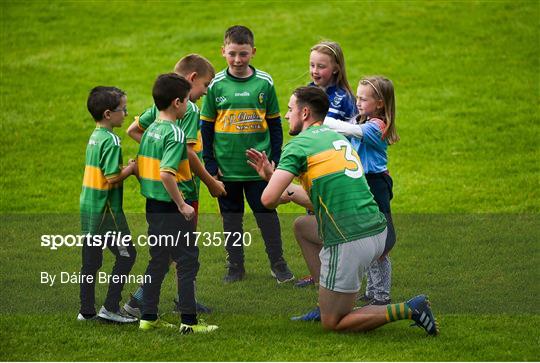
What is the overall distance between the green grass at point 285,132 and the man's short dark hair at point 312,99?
64.6 inches

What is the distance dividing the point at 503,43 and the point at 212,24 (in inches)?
206

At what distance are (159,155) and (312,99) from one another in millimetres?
1188

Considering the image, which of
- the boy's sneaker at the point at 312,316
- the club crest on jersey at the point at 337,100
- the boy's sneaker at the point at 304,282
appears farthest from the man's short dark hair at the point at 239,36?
the boy's sneaker at the point at 312,316

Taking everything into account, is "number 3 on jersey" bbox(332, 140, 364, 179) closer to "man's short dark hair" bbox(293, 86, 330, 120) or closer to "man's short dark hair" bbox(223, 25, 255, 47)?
"man's short dark hair" bbox(293, 86, 330, 120)

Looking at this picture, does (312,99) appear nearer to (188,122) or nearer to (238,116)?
(188,122)

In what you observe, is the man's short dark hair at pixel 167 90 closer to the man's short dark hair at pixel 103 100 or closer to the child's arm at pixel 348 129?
the man's short dark hair at pixel 103 100

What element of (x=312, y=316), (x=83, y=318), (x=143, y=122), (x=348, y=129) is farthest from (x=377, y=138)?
(x=83, y=318)

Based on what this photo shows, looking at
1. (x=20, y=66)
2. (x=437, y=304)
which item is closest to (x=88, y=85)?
(x=20, y=66)

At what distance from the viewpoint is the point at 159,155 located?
7301 millimetres

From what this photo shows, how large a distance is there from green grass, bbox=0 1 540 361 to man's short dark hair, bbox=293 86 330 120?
164cm

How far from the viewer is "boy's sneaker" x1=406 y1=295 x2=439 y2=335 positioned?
23.4ft

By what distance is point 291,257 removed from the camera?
10062mm

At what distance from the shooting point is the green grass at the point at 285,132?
7250mm

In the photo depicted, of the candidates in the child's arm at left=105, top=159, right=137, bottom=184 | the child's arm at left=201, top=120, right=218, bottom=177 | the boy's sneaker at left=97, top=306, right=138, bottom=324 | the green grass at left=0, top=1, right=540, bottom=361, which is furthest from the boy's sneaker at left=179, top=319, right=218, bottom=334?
the child's arm at left=201, top=120, right=218, bottom=177
